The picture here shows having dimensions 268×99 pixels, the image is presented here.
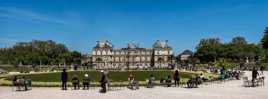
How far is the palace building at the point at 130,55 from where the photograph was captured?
19562cm

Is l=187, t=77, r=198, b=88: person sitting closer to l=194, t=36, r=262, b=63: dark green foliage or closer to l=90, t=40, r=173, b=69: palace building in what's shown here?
l=194, t=36, r=262, b=63: dark green foliage

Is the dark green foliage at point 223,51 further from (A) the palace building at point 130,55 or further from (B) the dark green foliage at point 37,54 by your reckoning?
(B) the dark green foliage at point 37,54

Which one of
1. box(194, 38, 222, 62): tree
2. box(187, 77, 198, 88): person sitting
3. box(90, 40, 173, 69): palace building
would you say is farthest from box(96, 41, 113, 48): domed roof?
box(187, 77, 198, 88): person sitting

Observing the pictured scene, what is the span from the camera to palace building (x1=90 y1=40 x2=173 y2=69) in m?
196

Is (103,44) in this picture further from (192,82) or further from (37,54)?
(192,82)

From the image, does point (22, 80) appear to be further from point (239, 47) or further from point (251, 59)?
point (239, 47)

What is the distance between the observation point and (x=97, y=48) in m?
196

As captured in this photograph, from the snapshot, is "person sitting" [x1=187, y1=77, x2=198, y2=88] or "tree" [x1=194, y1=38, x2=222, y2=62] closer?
"person sitting" [x1=187, y1=77, x2=198, y2=88]

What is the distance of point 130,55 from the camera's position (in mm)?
198375

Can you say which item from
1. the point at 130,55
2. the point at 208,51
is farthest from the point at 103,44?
the point at 208,51

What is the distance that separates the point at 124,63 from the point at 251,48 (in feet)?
176

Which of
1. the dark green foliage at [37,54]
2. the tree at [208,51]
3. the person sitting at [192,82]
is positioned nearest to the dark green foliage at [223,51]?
the tree at [208,51]

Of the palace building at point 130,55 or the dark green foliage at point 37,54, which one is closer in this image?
the dark green foliage at point 37,54

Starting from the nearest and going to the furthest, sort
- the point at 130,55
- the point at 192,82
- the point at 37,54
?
the point at 192,82 < the point at 37,54 < the point at 130,55
